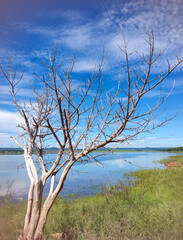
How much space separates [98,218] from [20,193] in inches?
337

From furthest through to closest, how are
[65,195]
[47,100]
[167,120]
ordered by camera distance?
[65,195], [47,100], [167,120]

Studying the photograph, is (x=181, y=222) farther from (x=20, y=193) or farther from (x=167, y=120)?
(x=20, y=193)

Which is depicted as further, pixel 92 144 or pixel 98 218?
pixel 98 218

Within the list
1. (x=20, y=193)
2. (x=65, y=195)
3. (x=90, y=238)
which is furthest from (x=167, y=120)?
(x=20, y=193)

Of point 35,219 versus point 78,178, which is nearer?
point 35,219

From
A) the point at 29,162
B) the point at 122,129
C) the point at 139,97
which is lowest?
the point at 29,162

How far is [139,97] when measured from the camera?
137 inches

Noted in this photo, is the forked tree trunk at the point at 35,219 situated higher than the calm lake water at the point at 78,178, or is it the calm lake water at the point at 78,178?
the forked tree trunk at the point at 35,219

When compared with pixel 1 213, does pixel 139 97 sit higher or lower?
higher

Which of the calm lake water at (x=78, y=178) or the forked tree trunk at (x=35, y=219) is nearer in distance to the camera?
the forked tree trunk at (x=35, y=219)

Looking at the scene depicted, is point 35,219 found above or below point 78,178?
above

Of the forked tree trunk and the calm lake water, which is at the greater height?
the forked tree trunk

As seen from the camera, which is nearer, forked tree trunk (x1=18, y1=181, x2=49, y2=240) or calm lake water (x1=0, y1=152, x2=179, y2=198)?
forked tree trunk (x1=18, y1=181, x2=49, y2=240)

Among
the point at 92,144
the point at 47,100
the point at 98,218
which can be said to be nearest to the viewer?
the point at 92,144
